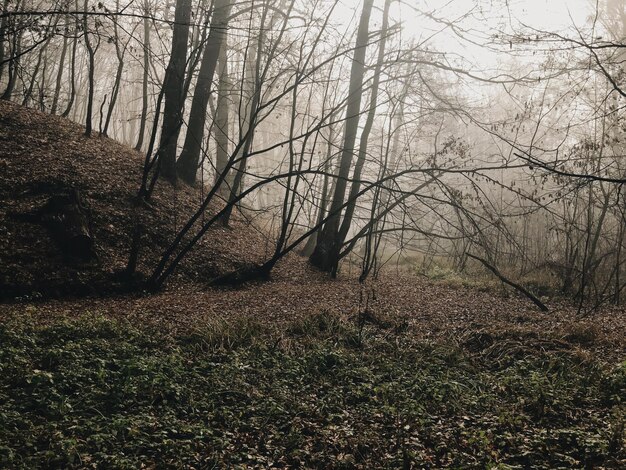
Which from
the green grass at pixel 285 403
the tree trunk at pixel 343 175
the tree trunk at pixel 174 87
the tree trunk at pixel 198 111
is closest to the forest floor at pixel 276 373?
the green grass at pixel 285 403

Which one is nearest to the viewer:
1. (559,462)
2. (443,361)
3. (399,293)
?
(559,462)

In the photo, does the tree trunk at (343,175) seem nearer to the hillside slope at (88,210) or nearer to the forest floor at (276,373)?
the hillside slope at (88,210)

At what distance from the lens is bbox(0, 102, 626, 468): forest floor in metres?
3.97

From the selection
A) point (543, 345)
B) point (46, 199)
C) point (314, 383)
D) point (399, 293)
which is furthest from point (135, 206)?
point (543, 345)

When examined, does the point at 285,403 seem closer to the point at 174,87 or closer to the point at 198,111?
the point at 174,87

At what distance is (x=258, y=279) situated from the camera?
33.5ft

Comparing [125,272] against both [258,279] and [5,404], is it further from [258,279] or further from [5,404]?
[5,404]

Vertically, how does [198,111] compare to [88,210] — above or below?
above

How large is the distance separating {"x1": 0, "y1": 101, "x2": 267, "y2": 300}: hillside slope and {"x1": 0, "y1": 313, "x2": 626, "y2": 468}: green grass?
6.75 feet

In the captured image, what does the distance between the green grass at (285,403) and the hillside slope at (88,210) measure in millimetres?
2058

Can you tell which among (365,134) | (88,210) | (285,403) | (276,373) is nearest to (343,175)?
(365,134)

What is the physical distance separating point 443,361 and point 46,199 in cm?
688

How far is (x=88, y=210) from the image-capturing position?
361 inches

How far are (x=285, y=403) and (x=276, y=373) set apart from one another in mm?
663
